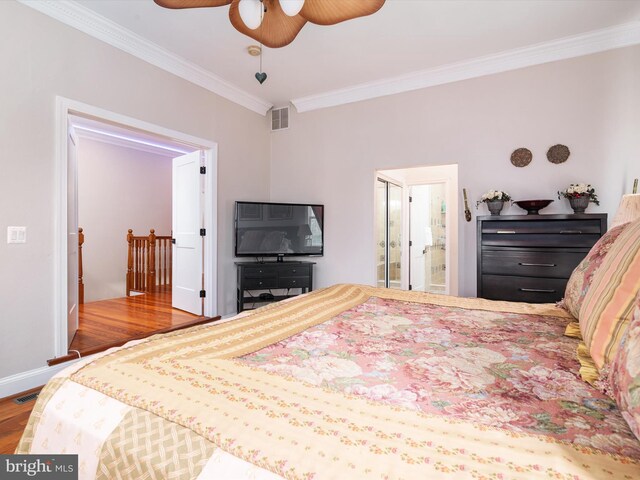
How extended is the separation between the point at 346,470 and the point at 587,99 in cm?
397

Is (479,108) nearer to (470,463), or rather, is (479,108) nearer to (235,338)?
(235,338)

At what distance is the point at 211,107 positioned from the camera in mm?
3971

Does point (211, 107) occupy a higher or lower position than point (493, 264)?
higher

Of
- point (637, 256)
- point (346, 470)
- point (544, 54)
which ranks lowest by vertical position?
point (346, 470)

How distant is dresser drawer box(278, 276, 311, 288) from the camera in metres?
4.23

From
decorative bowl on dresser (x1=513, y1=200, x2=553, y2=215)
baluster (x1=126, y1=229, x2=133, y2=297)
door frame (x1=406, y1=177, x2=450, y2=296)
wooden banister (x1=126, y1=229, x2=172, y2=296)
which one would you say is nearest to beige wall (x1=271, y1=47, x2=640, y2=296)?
decorative bowl on dresser (x1=513, y1=200, x2=553, y2=215)

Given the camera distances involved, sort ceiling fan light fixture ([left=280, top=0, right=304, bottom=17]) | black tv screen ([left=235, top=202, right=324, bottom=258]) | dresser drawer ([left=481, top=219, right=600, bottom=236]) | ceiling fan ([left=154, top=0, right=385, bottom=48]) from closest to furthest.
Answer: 1. ceiling fan light fixture ([left=280, top=0, right=304, bottom=17])
2. ceiling fan ([left=154, top=0, right=385, bottom=48])
3. dresser drawer ([left=481, top=219, right=600, bottom=236])
4. black tv screen ([left=235, top=202, right=324, bottom=258])

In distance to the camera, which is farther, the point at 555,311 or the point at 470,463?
the point at 555,311

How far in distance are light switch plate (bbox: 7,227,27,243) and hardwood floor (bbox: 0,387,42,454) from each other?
3.51 ft

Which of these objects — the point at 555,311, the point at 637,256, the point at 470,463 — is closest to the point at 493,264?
the point at 555,311

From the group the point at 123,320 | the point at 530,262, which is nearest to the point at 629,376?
the point at 530,262

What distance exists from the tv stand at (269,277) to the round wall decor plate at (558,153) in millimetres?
2783

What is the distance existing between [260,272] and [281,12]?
2798 mm

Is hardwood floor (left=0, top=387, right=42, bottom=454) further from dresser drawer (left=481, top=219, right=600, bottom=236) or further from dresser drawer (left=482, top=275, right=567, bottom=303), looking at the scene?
dresser drawer (left=481, top=219, right=600, bottom=236)
